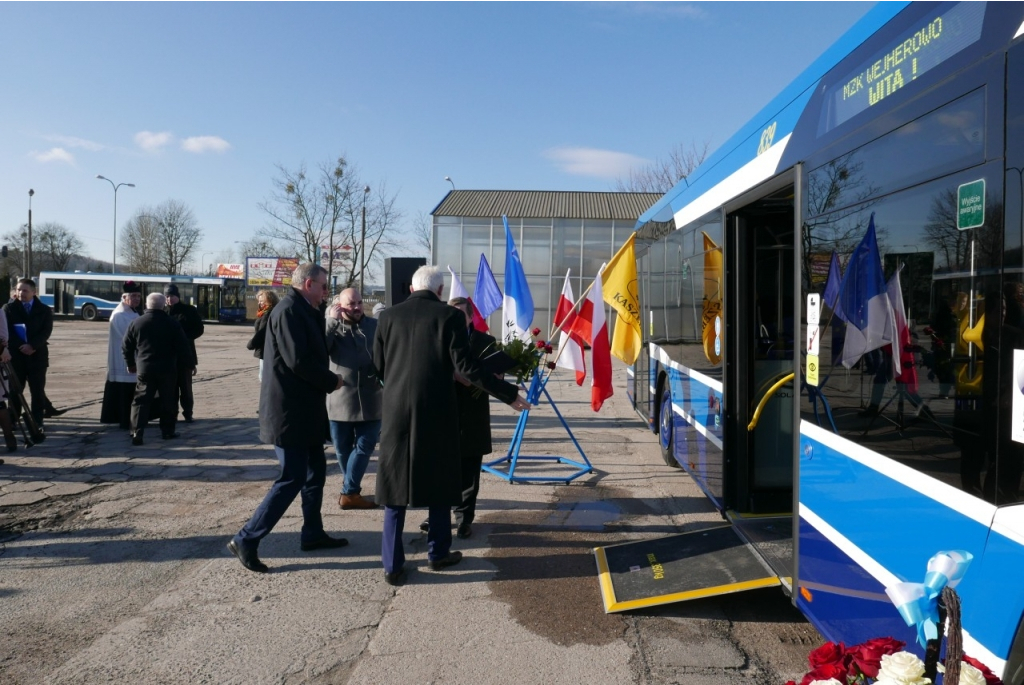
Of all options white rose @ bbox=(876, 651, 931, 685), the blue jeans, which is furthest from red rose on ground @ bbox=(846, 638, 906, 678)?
the blue jeans

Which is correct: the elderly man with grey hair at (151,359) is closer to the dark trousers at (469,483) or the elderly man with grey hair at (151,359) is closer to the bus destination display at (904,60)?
the dark trousers at (469,483)

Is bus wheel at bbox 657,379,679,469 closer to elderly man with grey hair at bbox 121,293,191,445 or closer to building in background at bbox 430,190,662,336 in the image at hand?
elderly man with grey hair at bbox 121,293,191,445

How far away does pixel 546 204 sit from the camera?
34844 mm

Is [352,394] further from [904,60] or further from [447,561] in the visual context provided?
[904,60]

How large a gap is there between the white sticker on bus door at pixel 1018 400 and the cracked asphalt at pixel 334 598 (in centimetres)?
181

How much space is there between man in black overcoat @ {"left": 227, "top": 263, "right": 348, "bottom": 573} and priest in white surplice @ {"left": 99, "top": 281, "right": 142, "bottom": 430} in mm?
5930

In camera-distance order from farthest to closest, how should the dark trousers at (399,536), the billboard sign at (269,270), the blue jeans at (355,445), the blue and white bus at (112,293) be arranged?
the billboard sign at (269,270), the blue and white bus at (112,293), the blue jeans at (355,445), the dark trousers at (399,536)

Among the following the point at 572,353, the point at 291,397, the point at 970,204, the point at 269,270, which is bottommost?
the point at 291,397

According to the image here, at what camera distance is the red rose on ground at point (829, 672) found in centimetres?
185

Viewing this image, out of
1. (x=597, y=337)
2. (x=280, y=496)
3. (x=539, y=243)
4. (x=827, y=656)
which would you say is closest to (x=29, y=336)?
(x=280, y=496)

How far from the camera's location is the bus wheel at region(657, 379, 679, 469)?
26.4 ft

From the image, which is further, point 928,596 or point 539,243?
point 539,243

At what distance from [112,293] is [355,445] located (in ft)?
154

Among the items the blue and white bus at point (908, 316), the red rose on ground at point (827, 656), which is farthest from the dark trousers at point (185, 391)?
the red rose on ground at point (827, 656)
